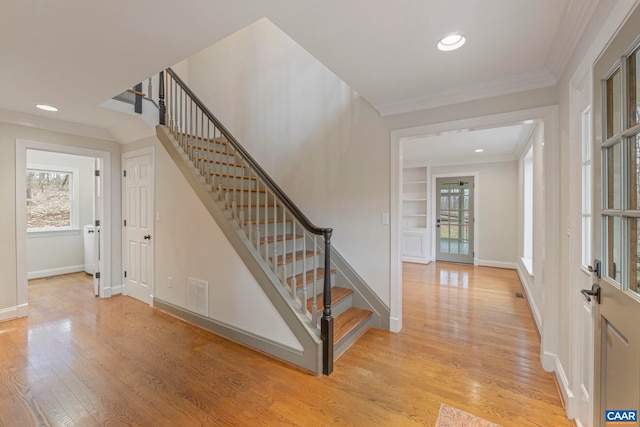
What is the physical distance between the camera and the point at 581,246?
1.71 m

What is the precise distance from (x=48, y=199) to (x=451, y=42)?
7.00 meters

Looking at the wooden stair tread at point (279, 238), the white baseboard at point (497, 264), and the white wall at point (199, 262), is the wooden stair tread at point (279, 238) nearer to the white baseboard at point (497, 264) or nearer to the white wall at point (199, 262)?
the white wall at point (199, 262)

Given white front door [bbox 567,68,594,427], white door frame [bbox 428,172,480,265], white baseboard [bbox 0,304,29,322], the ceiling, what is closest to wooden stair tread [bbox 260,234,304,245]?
the ceiling

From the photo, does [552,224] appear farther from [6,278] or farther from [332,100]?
[6,278]

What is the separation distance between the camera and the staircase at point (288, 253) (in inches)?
91.4

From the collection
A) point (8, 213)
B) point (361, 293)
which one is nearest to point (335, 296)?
point (361, 293)

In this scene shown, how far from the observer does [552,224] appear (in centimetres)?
216

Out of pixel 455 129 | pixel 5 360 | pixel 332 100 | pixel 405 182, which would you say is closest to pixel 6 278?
pixel 5 360

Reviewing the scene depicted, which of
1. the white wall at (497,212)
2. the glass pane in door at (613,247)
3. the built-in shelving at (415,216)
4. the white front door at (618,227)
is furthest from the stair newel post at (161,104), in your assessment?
the white wall at (497,212)

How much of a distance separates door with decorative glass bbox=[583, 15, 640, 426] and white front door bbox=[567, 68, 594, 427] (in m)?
0.23

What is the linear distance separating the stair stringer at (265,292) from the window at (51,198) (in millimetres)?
3912

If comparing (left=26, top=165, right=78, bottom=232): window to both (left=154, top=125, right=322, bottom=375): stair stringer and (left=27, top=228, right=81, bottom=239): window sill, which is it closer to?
(left=27, top=228, right=81, bottom=239): window sill

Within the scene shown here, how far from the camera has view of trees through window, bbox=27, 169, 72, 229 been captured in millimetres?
5086

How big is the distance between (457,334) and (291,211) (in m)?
2.16
